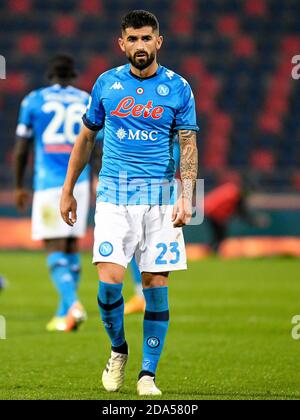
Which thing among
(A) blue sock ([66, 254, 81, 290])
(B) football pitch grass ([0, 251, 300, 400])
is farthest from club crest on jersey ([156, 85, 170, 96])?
(A) blue sock ([66, 254, 81, 290])

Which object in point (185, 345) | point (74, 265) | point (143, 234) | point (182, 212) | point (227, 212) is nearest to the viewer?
point (182, 212)

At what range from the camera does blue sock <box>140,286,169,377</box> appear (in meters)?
5.98

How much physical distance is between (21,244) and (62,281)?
407 inches

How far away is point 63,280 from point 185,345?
1.48m

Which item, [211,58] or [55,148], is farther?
[211,58]

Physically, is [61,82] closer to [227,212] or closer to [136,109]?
[136,109]

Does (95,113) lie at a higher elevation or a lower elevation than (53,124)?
higher

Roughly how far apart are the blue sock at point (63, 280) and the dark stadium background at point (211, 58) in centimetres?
1318

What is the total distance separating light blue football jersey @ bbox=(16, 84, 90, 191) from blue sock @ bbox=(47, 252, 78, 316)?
0.64 metres

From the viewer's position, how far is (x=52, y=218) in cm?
934

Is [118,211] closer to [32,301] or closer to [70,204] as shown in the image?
[70,204]

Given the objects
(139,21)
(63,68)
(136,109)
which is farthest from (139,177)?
(63,68)

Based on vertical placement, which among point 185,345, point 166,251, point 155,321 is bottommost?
point 185,345

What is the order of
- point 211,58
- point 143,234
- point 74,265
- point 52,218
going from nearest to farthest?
point 143,234
point 52,218
point 74,265
point 211,58
